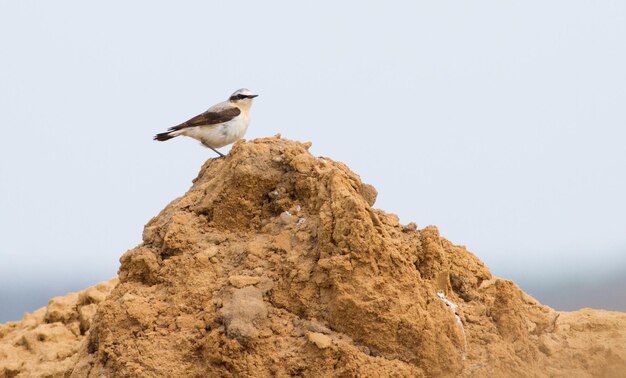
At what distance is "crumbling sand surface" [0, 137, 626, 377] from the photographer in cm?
604

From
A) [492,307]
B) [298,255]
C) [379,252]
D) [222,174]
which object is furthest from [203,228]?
[492,307]

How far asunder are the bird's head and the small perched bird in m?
0.15

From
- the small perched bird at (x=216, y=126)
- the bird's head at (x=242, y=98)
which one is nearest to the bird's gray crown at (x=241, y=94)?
the bird's head at (x=242, y=98)

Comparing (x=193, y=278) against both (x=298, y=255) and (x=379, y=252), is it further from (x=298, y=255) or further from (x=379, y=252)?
(x=379, y=252)

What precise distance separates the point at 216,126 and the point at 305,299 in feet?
16.4

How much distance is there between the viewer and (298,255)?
6.40 meters

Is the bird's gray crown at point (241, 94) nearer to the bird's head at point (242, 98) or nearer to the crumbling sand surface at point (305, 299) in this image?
the bird's head at point (242, 98)

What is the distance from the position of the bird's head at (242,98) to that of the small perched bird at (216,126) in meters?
0.15

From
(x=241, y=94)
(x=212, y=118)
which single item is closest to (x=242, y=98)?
(x=241, y=94)

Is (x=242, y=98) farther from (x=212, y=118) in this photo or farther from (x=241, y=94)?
(x=212, y=118)

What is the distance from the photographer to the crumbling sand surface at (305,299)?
6035mm

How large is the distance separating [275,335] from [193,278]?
32.2 inches

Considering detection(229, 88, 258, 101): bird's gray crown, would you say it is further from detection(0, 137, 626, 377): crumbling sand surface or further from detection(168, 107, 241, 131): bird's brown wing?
detection(0, 137, 626, 377): crumbling sand surface

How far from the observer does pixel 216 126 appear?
428 inches
